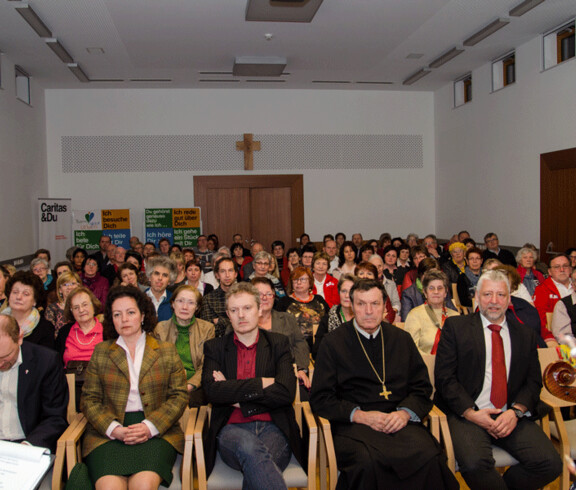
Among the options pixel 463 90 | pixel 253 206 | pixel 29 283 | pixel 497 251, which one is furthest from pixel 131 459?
pixel 463 90

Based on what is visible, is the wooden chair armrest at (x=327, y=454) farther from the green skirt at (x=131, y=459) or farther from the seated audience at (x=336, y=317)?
the seated audience at (x=336, y=317)

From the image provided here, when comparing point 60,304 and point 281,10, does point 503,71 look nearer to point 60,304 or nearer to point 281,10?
point 281,10

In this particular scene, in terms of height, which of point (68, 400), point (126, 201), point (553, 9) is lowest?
point (68, 400)

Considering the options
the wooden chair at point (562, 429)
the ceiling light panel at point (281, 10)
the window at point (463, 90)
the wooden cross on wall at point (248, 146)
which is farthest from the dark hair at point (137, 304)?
the window at point (463, 90)

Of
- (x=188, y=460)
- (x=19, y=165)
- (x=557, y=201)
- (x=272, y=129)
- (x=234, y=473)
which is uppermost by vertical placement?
(x=272, y=129)

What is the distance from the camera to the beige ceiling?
653cm

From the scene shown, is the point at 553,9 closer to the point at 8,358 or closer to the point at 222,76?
the point at 222,76

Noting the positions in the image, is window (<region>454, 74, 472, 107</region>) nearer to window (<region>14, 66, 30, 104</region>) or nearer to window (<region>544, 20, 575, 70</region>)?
window (<region>544, 20, 575, 70</region>)

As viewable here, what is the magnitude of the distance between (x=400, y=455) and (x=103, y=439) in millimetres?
1480

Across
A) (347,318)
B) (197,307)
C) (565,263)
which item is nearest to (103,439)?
(197,307)

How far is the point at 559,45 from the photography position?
7488 mm

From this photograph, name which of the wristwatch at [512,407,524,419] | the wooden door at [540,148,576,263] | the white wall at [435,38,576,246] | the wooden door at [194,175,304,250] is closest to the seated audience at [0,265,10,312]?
the wristwatch at [512,407,524,419]

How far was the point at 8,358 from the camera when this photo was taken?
7.96 ft

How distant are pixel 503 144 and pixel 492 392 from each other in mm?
7321
